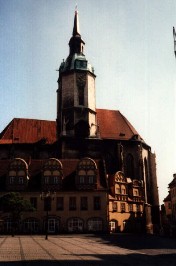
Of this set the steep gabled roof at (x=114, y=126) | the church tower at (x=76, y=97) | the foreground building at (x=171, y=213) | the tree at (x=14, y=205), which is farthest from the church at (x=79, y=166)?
the foreground building at (x=171, y=213)

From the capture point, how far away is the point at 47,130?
198ft

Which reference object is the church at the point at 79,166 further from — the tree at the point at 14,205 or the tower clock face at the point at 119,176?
the tree at the point at 14,205

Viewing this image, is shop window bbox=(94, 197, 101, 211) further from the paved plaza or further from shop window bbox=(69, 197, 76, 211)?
the paved plaza

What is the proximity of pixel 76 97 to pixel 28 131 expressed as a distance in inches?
404

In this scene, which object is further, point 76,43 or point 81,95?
point 76,43

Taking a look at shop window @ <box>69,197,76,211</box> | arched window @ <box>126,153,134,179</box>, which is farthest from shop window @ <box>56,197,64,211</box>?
arched window @ <box>126,153,134,179</box>

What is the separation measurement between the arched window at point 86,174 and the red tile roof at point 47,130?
39.4 ft

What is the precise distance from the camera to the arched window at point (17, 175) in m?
45.2

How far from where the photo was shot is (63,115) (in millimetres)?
59531

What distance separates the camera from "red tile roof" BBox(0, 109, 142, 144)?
188 feet

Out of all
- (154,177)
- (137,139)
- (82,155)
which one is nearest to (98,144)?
(82,155)

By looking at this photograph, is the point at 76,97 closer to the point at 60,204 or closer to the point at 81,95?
the point at 81,95

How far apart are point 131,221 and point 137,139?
15463 millimetres

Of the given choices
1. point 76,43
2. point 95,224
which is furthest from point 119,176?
point 76,43
